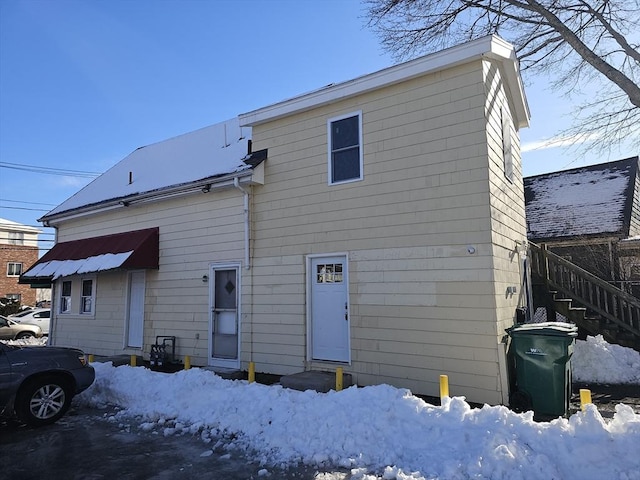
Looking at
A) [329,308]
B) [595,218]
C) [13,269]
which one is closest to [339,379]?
[329,308]

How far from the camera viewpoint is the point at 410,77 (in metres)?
8.05

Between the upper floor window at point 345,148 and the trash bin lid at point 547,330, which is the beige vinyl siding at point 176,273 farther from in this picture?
the trash bin lid at point 547,330

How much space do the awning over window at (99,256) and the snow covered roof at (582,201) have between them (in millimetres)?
13034

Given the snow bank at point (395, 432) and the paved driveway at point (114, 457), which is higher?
the snow bank at point (395, 432)

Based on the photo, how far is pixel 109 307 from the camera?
41.8 ft

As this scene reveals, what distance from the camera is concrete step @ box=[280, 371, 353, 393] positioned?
7488 mm

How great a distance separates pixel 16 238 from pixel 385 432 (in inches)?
1849

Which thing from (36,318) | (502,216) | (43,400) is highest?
(502,216)

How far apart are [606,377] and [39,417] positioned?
10.2 meters

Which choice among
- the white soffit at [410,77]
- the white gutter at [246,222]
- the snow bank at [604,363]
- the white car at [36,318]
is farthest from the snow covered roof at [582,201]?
the white car at [36,318]

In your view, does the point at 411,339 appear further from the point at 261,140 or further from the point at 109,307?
the point at 109,307

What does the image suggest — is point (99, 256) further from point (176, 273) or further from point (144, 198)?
point (176, 273)

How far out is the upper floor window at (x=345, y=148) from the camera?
28.7ft

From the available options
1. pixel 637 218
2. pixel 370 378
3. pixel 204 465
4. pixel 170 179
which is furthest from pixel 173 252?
pixel 637 218
